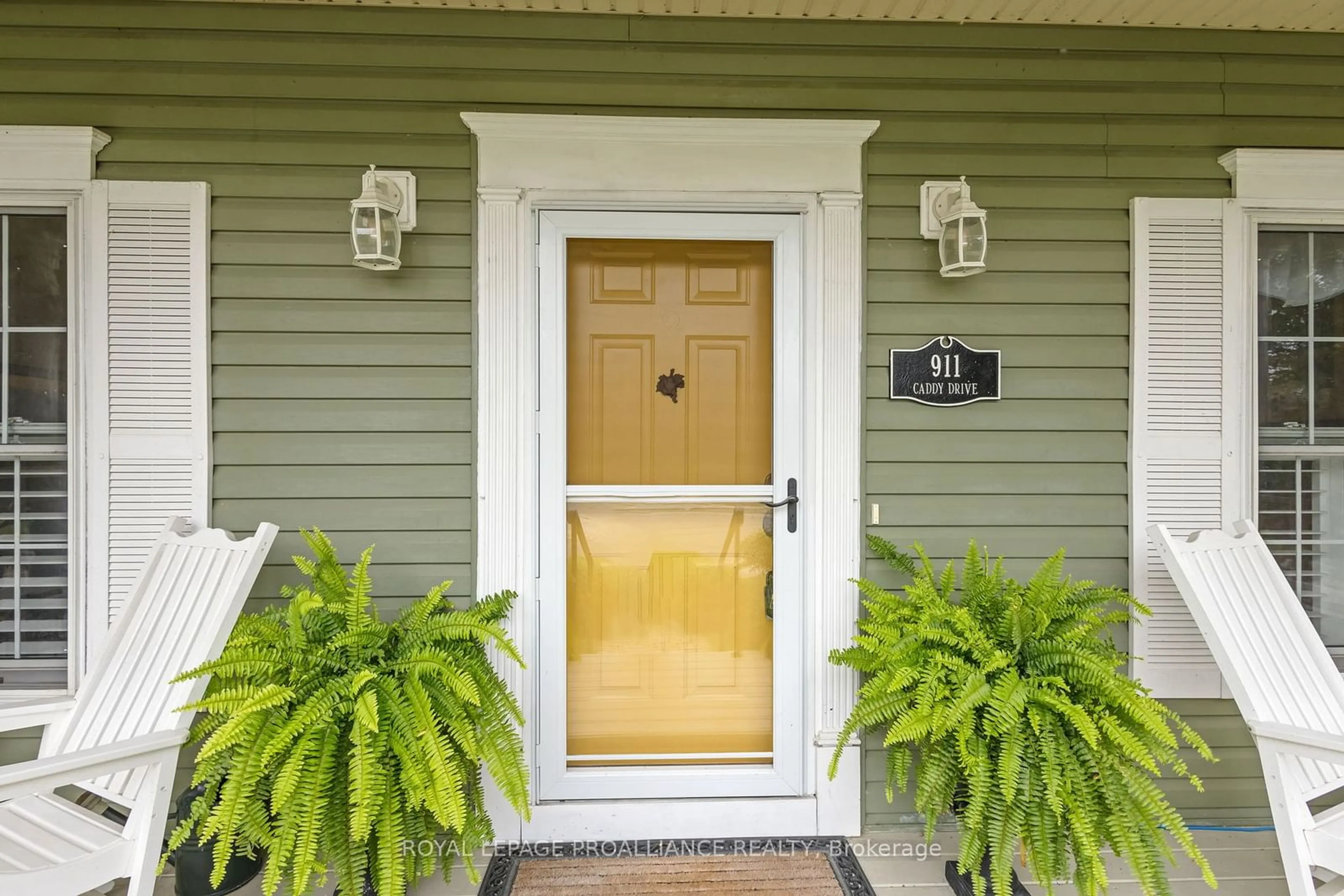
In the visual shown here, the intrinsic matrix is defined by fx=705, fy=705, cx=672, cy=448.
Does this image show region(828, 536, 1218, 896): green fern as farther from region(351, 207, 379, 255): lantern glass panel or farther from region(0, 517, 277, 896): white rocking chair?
region(351, 207, 379, 255): lantern glass panel

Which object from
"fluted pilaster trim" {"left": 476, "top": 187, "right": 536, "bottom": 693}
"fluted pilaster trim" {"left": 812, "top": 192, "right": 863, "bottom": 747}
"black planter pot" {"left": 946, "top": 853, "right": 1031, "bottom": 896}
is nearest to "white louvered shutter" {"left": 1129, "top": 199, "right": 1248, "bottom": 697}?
"black planter pot" {"left": 946, "top": 853, "right": 1031, "bottom": 896}

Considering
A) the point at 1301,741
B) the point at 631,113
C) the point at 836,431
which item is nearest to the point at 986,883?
the point at 1301,741

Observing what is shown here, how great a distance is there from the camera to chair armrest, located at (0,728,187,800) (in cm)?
144

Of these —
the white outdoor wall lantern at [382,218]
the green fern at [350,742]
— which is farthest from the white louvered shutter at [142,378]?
the green fern at [350,742]

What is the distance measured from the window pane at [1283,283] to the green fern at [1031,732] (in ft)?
4.20

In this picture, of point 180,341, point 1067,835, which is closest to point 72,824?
point 180,341

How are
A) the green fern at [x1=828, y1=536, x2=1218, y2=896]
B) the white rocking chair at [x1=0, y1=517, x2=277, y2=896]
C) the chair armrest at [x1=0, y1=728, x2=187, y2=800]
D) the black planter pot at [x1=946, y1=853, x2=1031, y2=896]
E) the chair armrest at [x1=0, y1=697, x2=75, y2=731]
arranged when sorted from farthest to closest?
the black planter pot at [x1=946, y1=853, x2=1031, y2=896] < the chair armrest at [x1=0, y1=697, x2=75, y2=731] < the green fern at [x1=828, y1=536, x2=1218, y2=896] < the white rocking chair at [x1=0, y1=517, x2=277, y2=896] < the chair armrest at [x1=0, y1=728, x2=187, y2=800]

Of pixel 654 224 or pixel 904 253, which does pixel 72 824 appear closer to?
pixel 654 224

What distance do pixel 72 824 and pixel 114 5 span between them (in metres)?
2.42

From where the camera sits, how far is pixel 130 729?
1.92 m

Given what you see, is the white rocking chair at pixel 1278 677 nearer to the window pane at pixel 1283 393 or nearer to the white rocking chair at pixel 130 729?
the window pane at pixel 1283 393

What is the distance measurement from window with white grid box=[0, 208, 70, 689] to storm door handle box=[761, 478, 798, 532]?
7.63 feet

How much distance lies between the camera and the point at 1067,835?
1.80 m

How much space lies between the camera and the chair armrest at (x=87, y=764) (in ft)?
4.72
